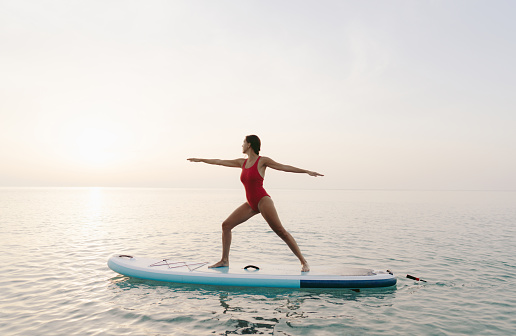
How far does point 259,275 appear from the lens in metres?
7.41

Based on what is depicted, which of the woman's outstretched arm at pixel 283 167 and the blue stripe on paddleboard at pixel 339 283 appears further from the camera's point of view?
the blue stripe on paddleboard at pixel 339 283

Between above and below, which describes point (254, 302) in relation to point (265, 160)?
below

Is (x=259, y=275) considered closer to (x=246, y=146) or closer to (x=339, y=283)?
(x=339, y=283)

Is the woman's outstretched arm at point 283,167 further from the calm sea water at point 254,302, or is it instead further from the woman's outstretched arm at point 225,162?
the calm sea water at point 254,302

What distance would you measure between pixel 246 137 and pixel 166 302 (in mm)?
3583

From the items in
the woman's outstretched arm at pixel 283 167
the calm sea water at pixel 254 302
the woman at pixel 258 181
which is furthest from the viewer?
the woman at pixel 258 181

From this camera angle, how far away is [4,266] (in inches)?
386

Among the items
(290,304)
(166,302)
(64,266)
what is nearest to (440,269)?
(290,304)

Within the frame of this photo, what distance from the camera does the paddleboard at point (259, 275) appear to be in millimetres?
7262

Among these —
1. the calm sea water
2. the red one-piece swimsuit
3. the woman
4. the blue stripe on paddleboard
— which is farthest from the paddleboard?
the red one-piece swimsuit

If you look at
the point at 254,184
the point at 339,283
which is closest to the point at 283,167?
the point at 254,184

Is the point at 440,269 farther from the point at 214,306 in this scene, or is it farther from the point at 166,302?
the point at 166,302

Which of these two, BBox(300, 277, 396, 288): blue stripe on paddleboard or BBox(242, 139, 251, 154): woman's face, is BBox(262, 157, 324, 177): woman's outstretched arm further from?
BBox(300, 277, 396, 288): blue stripe on paddleboard

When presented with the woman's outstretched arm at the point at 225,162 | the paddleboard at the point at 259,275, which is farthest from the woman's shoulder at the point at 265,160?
the paddleboard at the point at 259,275
